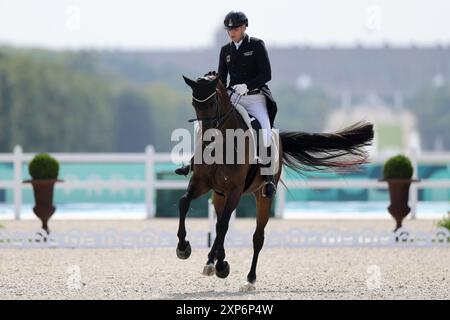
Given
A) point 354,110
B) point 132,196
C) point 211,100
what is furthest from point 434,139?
point 211,100

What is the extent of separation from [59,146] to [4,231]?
58.8 meters

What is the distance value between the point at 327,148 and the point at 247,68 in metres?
1.72

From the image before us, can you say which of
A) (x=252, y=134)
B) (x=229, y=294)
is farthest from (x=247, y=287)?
(x=252, y=134)

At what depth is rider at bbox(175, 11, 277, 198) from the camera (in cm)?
1241

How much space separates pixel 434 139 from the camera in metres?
117

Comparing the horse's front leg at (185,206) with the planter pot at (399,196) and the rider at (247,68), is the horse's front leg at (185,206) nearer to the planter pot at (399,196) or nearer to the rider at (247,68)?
the rider at (247,68)

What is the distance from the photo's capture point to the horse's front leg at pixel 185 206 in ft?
38.4

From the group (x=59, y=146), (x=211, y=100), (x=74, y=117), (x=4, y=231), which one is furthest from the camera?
(x=74, y=117)

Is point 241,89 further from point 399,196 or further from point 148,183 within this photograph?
point 148,183

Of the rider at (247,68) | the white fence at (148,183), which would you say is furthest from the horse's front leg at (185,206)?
the white fence at (148,183)

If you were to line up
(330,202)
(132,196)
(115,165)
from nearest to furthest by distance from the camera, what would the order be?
(330,202) → (132,196) → (115,165)

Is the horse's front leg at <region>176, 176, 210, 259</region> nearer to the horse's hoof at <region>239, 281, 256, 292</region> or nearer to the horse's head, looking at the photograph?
the horse's hoof at <region>239, 281, 256, 292</region>

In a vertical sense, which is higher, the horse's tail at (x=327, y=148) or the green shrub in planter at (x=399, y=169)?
the horse's tail at (x=327, y=148)
